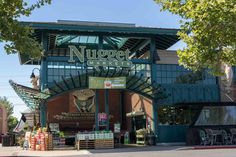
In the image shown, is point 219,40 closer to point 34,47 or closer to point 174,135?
point 34,47

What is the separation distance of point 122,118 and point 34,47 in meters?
30.0

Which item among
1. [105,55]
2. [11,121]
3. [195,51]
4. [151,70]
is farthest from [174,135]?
[11,121]

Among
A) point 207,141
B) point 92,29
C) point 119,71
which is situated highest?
point 92,29

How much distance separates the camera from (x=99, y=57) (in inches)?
1270

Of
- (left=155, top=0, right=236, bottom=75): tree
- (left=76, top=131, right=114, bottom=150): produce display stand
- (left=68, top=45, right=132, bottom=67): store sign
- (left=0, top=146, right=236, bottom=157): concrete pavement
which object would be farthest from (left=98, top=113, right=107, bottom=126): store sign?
(left=155, top=0, right=236, bottom=75): tree

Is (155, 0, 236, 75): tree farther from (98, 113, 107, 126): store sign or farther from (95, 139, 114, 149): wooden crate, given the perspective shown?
(98, 113, 107, 126): store sign

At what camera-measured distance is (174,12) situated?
53.2ft

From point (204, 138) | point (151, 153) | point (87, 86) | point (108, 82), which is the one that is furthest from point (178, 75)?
point (151, 153)

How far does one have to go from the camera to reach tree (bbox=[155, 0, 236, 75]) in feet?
47.0

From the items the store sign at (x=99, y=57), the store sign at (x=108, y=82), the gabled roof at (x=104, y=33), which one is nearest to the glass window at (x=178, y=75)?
the gabled roof at (x=104, y=33)

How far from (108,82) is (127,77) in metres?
1.47

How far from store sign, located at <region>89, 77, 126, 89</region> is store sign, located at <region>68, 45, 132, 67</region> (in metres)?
1.34

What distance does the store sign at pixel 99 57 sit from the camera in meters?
31.9

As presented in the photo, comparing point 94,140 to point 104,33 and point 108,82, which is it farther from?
point 104,33
